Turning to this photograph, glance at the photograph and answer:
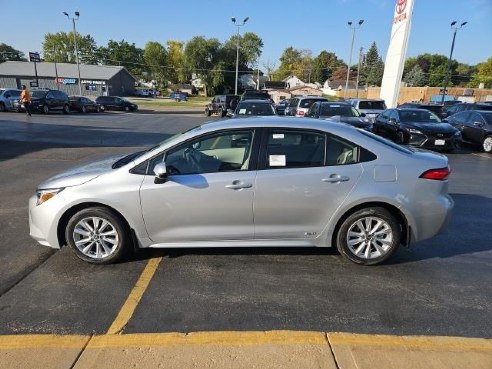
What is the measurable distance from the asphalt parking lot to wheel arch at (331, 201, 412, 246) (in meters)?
0.35

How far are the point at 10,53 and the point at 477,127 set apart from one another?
138 m

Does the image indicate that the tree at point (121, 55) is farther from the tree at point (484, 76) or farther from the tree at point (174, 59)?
the tree at point (484, 76)

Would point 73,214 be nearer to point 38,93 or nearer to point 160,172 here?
point 160,172

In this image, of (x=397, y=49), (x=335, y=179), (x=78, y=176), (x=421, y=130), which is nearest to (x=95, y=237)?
(x=78, y=176)

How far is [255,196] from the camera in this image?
415 centimetres

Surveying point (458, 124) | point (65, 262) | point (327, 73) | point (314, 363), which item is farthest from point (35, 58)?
point (327, 73)

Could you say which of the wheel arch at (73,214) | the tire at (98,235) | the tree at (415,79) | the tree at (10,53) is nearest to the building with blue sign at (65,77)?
the tree at (10,53)

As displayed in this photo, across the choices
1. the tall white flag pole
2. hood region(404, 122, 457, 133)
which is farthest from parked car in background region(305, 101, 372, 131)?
the tall white flag pole

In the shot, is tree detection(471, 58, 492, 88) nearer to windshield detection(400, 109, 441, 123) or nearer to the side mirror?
windshield detection(400, 109, 441, 123)

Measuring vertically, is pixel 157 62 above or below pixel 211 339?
above

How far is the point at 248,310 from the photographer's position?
3.48 metres

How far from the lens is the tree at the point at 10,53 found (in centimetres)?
12007

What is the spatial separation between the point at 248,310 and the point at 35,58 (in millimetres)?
41848

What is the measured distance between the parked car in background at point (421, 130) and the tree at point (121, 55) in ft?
369
